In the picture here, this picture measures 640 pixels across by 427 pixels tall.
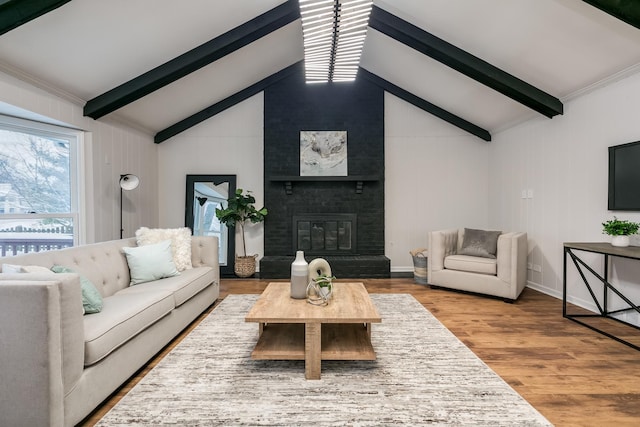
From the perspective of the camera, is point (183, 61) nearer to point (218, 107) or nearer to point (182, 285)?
point (218, 107)

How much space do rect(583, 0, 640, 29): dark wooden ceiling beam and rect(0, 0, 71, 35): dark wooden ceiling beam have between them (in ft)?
13.2

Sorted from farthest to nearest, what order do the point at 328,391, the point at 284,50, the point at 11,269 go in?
1. the point at 284,50
2. the point at 328,391
3. the point at 11,269

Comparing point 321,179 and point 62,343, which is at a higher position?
point 321,179

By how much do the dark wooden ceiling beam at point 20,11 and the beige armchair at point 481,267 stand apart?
4.58 m

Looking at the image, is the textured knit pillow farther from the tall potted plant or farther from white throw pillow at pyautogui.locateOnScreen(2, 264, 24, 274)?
white throw pillow at pyautogui.locateOnScreen(2, 264, 24, 274)

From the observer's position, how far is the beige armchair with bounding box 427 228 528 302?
3.90 meters

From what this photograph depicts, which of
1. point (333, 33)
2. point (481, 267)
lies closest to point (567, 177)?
point (481, 267)

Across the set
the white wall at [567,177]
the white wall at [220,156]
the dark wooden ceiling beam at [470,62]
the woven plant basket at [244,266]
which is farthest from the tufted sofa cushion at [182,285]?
the white wall at [567,177]

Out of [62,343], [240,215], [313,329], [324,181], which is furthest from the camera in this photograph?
[324,181]

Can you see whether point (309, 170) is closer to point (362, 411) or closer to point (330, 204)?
point (330, 204)

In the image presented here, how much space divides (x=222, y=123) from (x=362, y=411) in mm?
5162

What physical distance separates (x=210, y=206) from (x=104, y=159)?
1.81m

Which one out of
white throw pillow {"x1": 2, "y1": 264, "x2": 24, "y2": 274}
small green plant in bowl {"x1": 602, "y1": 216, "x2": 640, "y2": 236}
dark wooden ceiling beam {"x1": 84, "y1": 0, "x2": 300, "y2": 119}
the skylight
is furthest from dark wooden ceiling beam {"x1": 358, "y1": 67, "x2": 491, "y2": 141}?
white throw pillow {"x1": 2, "y1": 264, "x2": 24, "y2": 274}

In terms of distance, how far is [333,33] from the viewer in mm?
3420
